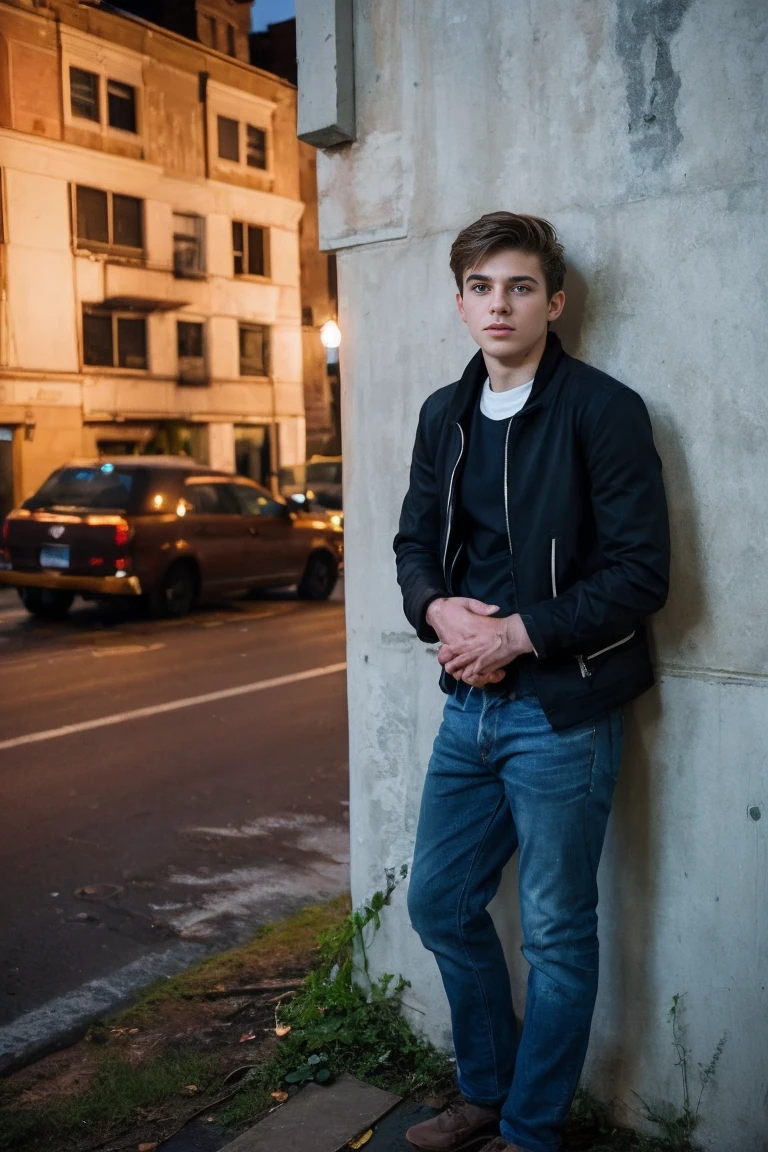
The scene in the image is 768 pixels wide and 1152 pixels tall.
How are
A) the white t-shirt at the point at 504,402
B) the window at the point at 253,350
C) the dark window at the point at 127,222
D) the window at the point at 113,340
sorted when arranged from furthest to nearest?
the window at the point at 253,350 → the dark window at the point at 127,222 → the window at the point at 113,340 → the white t-shirt at the point at 504,402

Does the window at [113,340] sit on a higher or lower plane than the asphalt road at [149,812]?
higher

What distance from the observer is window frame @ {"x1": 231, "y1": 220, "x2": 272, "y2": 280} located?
32.5m

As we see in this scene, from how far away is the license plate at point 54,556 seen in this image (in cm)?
1333

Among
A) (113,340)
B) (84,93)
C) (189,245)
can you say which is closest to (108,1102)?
(113,340)

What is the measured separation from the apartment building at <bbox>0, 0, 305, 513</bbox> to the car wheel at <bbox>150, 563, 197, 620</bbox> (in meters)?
14.2

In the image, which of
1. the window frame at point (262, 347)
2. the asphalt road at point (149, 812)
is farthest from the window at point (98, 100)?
the asphalt road at point (149, 812)

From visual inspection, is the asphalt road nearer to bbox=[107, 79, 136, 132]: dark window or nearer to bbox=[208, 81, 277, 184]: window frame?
bbox=[107, 79, 136, 132]: dark window

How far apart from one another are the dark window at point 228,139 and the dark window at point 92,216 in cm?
460

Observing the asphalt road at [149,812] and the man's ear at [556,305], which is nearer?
the man's ear at [556,305]

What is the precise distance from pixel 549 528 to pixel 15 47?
2787 centimetres

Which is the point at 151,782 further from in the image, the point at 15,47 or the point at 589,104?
the point at 15,47

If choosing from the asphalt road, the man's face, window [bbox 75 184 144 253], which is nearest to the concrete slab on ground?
the asphalt road

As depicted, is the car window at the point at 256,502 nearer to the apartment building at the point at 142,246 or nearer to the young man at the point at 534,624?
the young man at the point at 534,624

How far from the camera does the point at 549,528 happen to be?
2.79m
